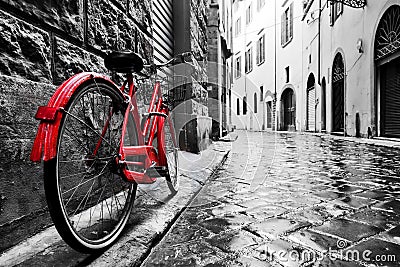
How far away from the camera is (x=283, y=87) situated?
2105 centimetres

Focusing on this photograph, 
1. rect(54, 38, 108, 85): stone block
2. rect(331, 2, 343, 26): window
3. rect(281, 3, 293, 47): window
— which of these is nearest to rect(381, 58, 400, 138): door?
rect(331, 2, 343, 26): window

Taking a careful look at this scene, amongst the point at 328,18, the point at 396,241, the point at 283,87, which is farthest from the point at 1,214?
the point at 283,87

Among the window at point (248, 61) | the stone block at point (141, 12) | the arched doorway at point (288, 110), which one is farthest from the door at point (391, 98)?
the window at point (248, 61)

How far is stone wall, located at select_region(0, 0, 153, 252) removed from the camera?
1.58 meters

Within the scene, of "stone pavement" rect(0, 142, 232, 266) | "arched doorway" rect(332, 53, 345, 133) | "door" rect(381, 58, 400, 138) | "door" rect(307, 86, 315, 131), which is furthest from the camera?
"door" rect(307, 86, 315, 131)

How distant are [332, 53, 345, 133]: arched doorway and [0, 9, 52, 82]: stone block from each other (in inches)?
492

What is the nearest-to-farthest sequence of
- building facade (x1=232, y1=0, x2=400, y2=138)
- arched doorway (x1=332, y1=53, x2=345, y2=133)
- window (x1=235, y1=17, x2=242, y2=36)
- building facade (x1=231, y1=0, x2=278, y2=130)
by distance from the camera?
building facade (x1=232, y1=0, x2=400, y2=138) → arched doorway (x1=332, y1=53, x2=345, y2=133) → building facade (x1=231, y1=0, x2=278, y2=130) → window (x1=235, y1=17, x2=242, y2=36)

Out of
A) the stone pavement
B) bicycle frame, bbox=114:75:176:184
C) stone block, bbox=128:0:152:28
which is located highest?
stone block, bbox=128:0:152:28

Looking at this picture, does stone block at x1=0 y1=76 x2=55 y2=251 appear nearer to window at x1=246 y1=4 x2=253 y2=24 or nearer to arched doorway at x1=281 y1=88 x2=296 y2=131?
arched doorway at x1=281 y1=88 x2=296 y2=131

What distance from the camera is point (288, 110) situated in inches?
841

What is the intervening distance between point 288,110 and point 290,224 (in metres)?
19.9

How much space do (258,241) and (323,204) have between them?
104cm

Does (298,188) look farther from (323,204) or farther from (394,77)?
(394,77)

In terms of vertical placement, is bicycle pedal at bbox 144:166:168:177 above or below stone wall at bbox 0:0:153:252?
below
